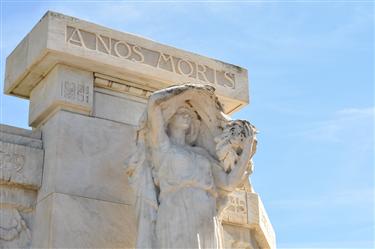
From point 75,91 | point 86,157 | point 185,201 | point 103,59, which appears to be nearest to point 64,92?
point 75,91

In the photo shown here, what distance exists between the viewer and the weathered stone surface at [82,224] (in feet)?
27.8

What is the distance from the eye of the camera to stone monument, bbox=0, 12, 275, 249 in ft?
28.1

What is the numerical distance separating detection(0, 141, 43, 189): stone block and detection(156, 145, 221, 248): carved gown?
4.24 feet

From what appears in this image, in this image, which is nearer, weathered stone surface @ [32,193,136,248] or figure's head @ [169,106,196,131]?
weathered stone surface @ [32,193,136,248]

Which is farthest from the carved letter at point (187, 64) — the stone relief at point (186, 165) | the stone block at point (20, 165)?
the stone block at point (20, 165)

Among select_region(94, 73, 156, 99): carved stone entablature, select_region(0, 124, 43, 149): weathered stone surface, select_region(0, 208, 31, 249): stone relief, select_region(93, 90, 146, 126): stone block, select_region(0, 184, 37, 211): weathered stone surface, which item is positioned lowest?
select_region(0, 208, 31, 249): stone relief

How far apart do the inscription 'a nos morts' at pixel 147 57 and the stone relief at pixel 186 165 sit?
3.27 feet

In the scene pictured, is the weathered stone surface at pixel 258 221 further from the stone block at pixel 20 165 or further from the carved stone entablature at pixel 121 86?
the stone block at pixel 20 165

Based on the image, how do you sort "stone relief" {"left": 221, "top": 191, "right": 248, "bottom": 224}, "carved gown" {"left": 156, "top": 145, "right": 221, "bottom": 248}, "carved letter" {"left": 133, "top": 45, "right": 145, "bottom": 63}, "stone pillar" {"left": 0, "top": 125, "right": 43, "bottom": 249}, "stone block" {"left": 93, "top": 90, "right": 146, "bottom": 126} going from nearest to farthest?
"carved gown" {"left": 156, "top": 145, "right": 221, "bottom": 248} → "stone pillar" {"left": 0, "top": 125, "right": 43, "bottom": 249} → "stone block" {"left": 93, "top": 90, "right": 146, "bottom": 126} → "carved letter" {"left": 133, "top": 45, "right": 145, "bottom": 63} → "stone relief" {"left": 221, "top": 191, "right": 248, "bottom": 224}

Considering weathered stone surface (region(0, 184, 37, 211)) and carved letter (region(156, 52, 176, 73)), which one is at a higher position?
carved letter (region(156, 52, 176, 73))

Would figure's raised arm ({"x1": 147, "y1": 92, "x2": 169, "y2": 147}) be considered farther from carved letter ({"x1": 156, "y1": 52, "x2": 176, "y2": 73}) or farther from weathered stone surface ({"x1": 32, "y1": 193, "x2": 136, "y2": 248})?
carved letter ({"x1": 156, "y1": 52, "x2": 176, "y2": 73})

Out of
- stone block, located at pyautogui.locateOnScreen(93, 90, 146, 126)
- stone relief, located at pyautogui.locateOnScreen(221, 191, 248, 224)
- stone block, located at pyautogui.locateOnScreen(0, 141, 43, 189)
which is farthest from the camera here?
stone relief, located at pyautogui.locateOnScreen(221, 191, 248, 224)

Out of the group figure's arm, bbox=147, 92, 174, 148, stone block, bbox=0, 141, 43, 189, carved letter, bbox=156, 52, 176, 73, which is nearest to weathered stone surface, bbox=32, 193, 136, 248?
stone block, bbox=0, 141, 43, 189

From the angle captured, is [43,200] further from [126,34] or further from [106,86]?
[126,34]
